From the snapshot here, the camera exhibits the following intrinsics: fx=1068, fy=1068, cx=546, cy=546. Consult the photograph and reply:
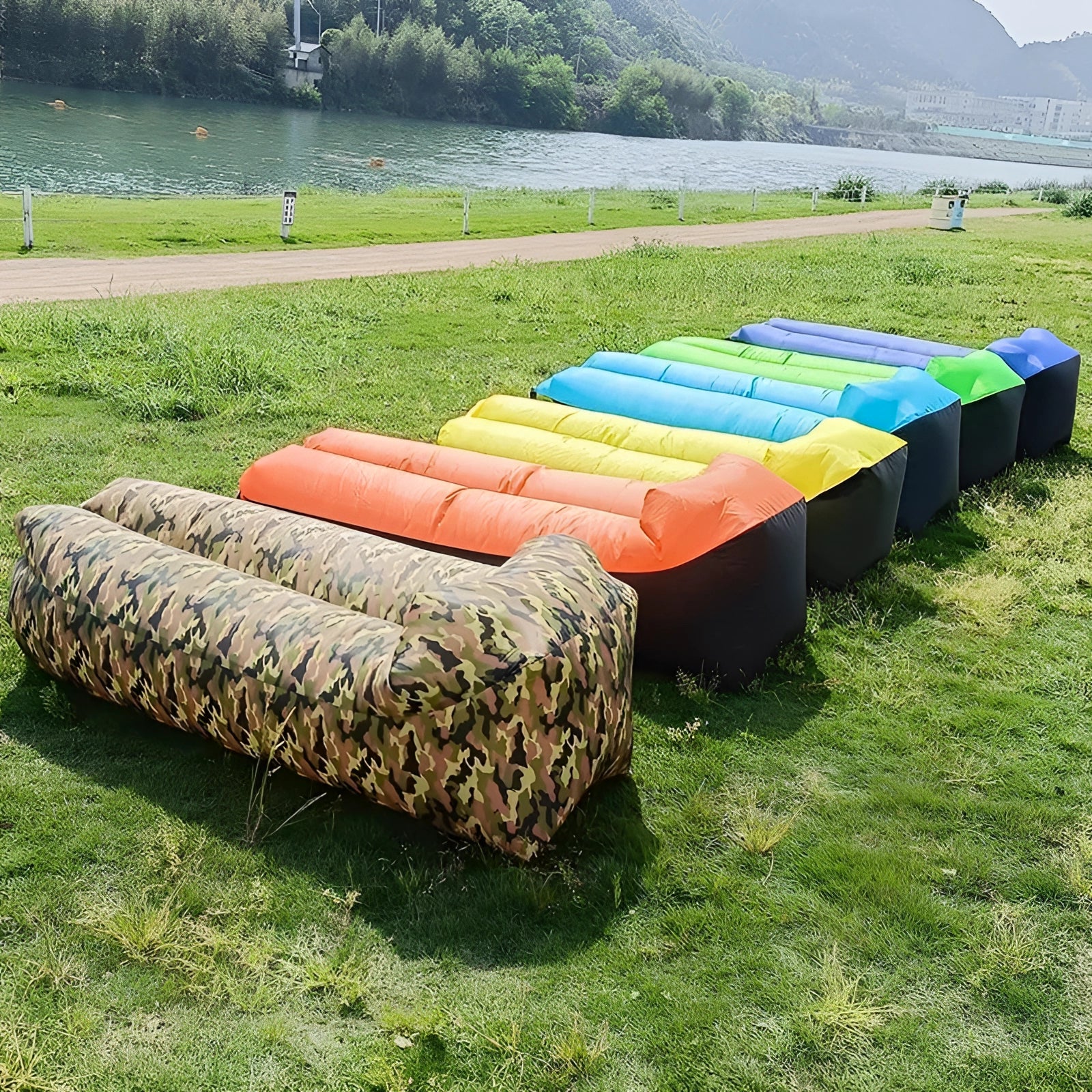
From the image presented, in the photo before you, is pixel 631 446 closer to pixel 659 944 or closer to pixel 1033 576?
pixel 1033 576

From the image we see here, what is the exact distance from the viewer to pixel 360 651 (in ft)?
13.9

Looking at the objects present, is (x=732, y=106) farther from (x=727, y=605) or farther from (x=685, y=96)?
(x=727, y=605)

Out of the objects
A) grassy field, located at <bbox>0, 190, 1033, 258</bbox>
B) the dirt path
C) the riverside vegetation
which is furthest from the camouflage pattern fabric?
the riverside vegetation

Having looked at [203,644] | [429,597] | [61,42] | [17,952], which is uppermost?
[61,42]

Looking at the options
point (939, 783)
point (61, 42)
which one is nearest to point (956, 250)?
point (939, 783)

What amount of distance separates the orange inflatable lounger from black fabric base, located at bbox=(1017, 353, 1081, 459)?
515 centimetres

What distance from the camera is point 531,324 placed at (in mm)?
14859

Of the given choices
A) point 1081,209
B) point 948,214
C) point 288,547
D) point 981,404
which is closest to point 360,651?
point 288,547

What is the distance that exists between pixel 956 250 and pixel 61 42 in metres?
71.6

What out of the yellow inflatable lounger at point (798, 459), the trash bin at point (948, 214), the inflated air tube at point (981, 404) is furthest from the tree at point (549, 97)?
the yellow inflatable lounger at point (798, 459)

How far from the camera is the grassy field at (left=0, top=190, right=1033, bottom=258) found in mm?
20875

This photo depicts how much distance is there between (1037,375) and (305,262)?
46.0ft

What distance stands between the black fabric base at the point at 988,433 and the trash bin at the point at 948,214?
24438 millimetres

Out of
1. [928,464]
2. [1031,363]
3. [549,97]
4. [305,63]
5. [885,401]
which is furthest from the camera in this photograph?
[549,97]
